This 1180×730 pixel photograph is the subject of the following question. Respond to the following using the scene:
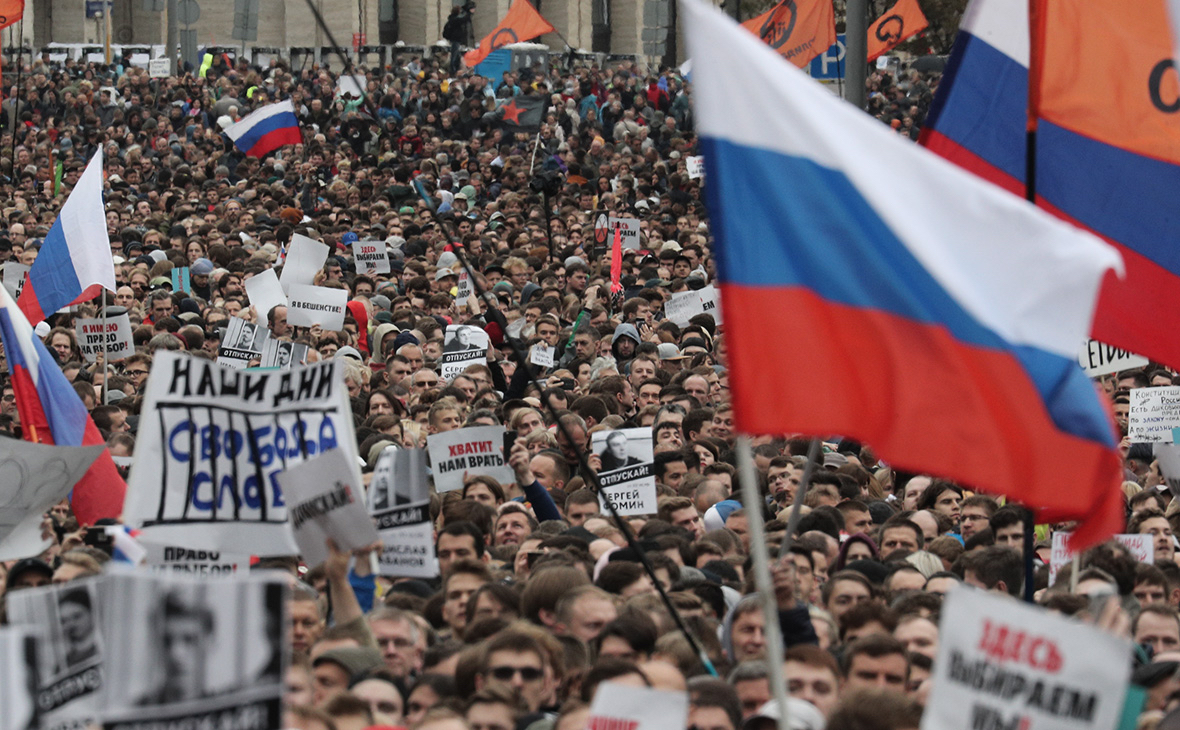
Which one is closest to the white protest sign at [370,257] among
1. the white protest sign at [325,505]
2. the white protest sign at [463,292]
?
the white protest sign at [463,292]

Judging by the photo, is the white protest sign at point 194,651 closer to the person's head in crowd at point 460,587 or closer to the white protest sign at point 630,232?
the person's head in crowd at point 460,587

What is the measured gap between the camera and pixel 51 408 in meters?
9.17

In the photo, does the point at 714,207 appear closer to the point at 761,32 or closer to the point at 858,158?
the point at 858,158

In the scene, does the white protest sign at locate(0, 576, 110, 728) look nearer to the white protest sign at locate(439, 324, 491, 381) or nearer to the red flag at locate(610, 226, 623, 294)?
the white protest sign at locate(439, 324, 491, 381)

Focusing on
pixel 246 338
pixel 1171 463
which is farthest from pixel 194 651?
pixel 246 338

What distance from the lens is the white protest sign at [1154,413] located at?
12031 millimetres

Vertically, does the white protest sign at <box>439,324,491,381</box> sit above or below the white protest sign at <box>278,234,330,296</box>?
below

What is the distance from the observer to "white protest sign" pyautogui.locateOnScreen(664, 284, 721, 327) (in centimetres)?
1716

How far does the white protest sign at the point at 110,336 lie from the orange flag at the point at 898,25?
1556 centimetres

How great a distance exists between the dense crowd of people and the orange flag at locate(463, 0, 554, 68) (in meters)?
3.14

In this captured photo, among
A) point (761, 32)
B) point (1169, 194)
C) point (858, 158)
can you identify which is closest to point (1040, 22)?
point (1169, 194)

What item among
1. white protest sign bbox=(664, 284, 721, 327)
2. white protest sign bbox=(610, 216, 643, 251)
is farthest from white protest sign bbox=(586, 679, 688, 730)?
white protest sign bbox=(610, 216, 643, 251)

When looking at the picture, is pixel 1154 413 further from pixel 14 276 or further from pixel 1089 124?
pixel 14 276

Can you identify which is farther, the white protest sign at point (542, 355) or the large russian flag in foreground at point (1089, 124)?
the white protest sign at point (542, 355)
